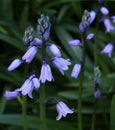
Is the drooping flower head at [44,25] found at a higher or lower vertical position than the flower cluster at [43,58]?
higher

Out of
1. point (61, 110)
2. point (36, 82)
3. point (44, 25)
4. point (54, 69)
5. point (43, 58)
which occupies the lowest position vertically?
point (61, 110)

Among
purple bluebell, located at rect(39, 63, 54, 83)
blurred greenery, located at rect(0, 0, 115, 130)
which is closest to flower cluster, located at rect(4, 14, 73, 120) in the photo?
purple bluebell, located at rect(39, 63, 54, 83)

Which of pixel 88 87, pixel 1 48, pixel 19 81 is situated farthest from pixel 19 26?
pixel 88 87

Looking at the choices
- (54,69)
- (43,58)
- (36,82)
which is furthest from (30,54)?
(54,69)

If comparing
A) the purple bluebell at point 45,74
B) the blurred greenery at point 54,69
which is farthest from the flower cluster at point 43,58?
the blurred greenery at point 54,69

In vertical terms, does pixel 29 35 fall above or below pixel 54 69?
below

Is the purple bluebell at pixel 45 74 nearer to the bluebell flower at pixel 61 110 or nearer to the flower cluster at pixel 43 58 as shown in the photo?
the flower cluster at pixel 43 58

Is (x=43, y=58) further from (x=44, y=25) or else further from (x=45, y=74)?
(x=44, y=25)

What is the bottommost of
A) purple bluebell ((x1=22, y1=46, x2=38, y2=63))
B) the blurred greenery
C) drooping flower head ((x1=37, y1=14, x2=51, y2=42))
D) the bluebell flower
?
the bluebell flower

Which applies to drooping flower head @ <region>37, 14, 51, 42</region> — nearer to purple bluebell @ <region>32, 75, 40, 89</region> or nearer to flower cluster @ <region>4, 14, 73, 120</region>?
flower cluster @ <region>4, 14, 73, 120</region>
